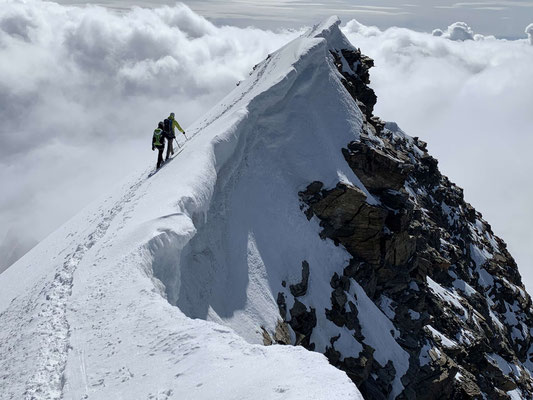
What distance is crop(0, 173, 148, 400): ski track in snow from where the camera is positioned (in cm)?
1077

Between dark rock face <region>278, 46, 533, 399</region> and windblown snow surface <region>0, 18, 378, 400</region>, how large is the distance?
1.02 m

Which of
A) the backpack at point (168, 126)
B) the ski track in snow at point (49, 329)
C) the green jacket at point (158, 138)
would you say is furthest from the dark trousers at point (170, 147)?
the ski track in snow at point (49, 329)

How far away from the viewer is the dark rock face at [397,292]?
28.0 meters

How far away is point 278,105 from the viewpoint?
1320 inches

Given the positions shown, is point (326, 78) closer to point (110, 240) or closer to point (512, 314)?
point (110, 240)

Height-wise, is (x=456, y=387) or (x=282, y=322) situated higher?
(x=282, y=322)

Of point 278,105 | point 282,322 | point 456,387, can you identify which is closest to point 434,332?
point 456,387

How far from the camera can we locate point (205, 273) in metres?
20.8

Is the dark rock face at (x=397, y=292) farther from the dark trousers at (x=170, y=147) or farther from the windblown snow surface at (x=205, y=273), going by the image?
the dark trousers at (x=170, y=147)

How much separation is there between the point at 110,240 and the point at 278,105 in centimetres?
1932

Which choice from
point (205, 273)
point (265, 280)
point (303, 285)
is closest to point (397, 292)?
point (303, 285)

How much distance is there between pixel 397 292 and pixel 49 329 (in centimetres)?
2934

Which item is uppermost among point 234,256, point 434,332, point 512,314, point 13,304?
point 13,304

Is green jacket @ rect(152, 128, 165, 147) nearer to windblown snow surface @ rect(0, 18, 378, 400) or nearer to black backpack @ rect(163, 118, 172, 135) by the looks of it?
black backpack @ rect(163, 118, 172, 135)
